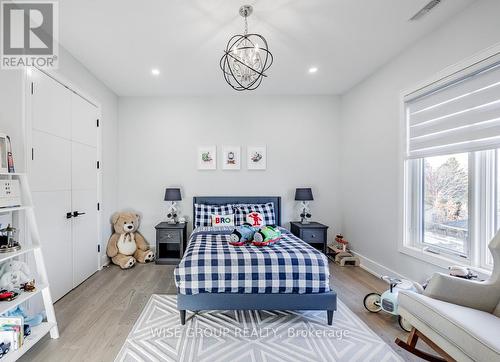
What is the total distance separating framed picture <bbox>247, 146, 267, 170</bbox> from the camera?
4.20 meters

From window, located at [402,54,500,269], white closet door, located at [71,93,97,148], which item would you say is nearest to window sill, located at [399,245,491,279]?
window, located at [402,54,500,269]

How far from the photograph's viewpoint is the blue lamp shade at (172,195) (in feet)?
12.6

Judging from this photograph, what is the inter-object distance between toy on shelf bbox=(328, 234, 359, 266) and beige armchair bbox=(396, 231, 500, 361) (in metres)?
1.98

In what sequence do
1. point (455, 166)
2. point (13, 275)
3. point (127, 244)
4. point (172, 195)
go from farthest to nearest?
1. point (172, 195)
2. point (127, 244)
3. point (455, 166)
4. point (13, 275)

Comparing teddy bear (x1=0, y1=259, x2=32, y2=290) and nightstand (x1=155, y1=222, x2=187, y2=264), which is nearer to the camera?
teddy bear (x1=0, y1=259, x2=32, y2=290)

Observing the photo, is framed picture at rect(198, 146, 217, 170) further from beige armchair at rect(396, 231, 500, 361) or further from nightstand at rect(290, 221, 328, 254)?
beige armchair at rect(396, 231, 500, 361)

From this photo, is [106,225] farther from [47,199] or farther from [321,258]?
[321,258]

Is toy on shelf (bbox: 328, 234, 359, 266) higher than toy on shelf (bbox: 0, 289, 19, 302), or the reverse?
toy on shelf (bbox: 0, 289, 19, 302)

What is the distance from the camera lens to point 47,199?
245 centimetres

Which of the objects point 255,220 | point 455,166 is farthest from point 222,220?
point 455,166

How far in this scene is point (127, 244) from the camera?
371cm

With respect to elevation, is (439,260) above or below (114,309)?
above
